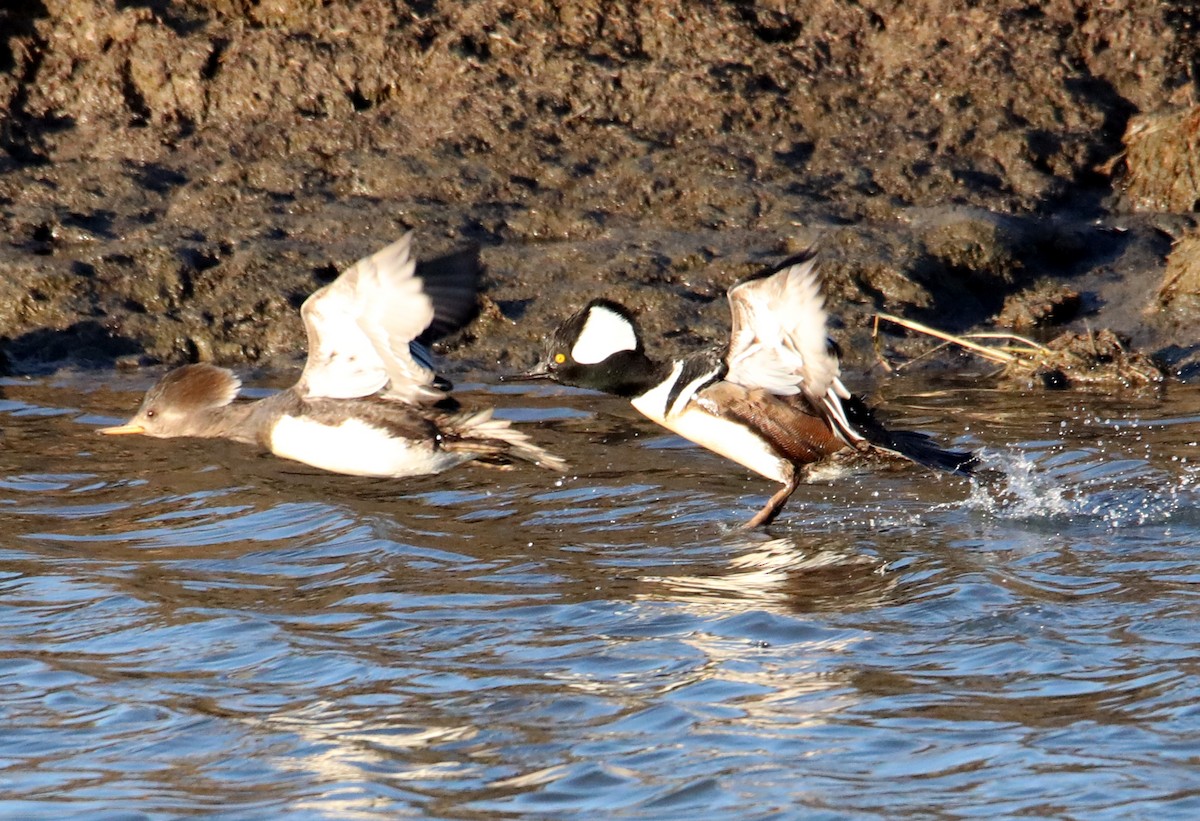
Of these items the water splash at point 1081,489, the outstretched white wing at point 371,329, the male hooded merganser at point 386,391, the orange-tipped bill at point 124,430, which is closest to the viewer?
the outstretched white wing at point 371,329

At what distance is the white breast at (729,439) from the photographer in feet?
22.0

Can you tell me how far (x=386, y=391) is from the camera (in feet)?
21.4

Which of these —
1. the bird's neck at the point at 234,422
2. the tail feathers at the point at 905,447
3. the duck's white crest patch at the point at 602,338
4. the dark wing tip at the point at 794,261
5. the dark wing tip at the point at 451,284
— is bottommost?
the bird's neck at the point at 234,422

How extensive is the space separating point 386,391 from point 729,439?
56.6 inches

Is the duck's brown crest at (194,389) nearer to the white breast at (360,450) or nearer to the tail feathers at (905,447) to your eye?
the white breast at (360,450)

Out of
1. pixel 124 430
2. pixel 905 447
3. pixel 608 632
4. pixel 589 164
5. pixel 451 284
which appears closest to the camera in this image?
pixel 608 632

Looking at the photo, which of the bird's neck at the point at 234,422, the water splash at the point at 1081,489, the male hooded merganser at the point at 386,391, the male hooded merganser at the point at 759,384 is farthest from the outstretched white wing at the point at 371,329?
the water splash at the point at 1081,489

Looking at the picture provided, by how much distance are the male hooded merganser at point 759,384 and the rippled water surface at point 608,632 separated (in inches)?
10.8

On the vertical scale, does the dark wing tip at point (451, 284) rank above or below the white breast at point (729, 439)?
above

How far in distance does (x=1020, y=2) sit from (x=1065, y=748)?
7.12m

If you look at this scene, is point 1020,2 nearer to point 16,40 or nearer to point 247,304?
point 247,304

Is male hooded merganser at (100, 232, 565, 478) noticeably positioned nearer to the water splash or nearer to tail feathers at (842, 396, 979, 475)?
tail feathers at (842, 396, 979, 475)

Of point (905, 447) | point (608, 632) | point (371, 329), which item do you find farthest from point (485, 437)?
point (905, 447)

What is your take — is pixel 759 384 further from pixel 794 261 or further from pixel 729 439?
pixel 794 261
